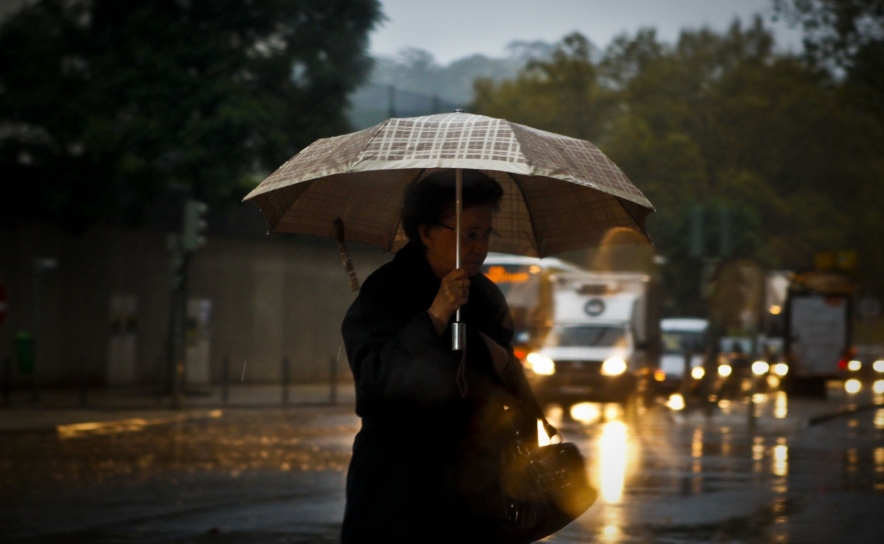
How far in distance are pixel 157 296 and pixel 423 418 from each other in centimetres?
2899

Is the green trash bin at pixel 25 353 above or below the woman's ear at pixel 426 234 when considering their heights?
below

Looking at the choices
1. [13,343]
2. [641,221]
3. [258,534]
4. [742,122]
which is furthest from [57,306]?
[742,122]

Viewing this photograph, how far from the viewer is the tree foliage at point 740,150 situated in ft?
193

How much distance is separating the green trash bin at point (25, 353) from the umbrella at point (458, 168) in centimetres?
2251

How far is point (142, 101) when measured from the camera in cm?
2756

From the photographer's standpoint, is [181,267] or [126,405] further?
[181,267]

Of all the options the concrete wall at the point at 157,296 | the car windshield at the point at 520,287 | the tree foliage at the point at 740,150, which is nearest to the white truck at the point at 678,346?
the car windshield at the point at 520,287

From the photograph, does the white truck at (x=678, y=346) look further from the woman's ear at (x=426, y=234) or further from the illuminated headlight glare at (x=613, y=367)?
the woman's ear at (x=426, y=234)

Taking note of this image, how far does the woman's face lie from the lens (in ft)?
11.7

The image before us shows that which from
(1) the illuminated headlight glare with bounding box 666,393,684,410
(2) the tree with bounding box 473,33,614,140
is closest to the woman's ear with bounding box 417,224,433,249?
(1) the illuminated headlight glare with bounding box 666,393,684,410

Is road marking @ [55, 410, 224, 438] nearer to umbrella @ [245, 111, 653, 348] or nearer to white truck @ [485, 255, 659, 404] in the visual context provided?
white truck @ [485, 255, 659, 404]

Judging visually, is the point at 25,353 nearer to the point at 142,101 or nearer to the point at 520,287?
the point at 142,101

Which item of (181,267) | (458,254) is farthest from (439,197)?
(181,267)

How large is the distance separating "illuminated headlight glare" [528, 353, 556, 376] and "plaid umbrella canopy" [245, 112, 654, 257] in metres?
20.7
